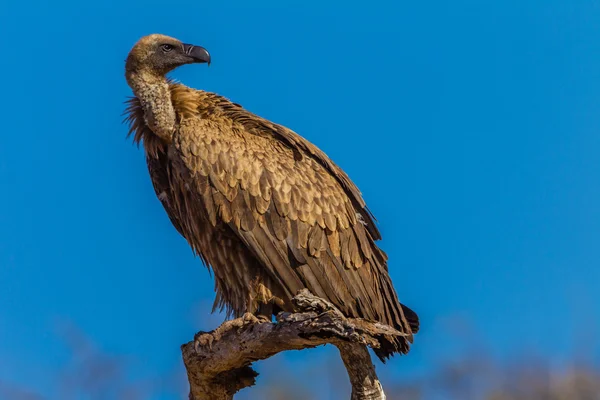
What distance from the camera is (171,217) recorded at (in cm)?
1002

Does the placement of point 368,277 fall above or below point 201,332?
above

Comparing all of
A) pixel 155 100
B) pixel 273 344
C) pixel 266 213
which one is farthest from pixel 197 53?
pixel 273 344

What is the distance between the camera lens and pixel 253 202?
9.17 metres

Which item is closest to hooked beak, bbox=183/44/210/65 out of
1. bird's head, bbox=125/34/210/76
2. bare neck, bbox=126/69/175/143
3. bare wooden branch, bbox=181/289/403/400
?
bird's head, bbox=125/34/210/76

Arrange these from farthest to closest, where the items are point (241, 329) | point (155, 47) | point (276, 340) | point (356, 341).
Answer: point (155, 47) → point (241, 329) → point (276, 340) → point (356, 341)

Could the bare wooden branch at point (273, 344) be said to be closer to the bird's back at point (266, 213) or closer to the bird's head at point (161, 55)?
the bird's back at point (266, 213)

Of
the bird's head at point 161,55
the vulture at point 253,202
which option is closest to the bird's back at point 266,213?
the vulture at point 253,202

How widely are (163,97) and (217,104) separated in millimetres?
521

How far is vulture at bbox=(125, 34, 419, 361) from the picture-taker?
909cm

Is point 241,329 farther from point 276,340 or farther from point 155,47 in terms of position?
point 155,47

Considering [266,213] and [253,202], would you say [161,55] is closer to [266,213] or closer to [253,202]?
[253,202]

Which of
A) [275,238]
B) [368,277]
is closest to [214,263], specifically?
[275,238]

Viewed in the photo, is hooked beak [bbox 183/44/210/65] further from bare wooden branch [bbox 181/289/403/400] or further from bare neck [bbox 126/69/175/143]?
bare wooden branch [bbox 181/289/403/400]

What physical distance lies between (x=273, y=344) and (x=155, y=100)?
2647 millimetres
